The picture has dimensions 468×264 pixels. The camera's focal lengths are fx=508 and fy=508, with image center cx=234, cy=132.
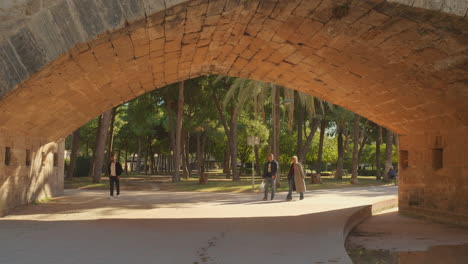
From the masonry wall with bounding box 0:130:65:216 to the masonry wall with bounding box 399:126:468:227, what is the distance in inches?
408

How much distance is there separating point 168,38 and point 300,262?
4442mm

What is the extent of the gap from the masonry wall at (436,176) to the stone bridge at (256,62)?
0.03 metres

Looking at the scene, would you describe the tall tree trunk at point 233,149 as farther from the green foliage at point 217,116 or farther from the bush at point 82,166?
the bush at point 82,166

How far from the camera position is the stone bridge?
21.6 feet

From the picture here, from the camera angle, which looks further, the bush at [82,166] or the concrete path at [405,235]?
the bush at [82,166]

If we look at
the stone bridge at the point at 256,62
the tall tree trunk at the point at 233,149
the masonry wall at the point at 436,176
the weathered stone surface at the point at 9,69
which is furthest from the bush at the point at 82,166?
the weathered stone surface at the point at 9,69

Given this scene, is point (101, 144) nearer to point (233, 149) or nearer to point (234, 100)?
point (233, 149)

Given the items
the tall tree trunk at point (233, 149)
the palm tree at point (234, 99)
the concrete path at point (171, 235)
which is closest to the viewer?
the concrete path at point (171, 235)

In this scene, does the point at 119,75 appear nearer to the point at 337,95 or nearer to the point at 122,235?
the point at 122,235

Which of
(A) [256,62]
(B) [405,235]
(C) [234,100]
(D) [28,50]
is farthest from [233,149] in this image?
(D) [28,50]

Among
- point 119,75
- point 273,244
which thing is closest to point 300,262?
point 273,244

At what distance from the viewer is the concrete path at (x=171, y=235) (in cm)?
700

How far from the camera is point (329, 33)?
29.1 ft

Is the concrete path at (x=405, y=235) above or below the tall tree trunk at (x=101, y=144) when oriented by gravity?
below
